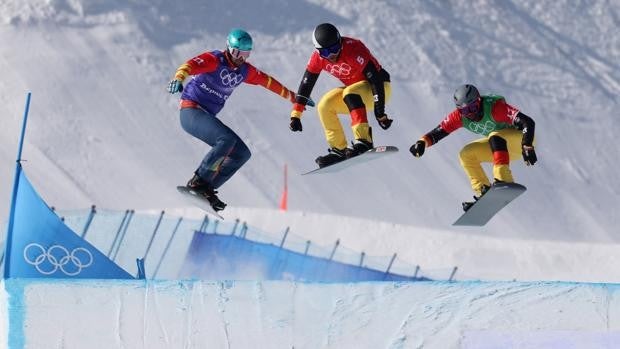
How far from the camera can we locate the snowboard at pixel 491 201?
13.7 m

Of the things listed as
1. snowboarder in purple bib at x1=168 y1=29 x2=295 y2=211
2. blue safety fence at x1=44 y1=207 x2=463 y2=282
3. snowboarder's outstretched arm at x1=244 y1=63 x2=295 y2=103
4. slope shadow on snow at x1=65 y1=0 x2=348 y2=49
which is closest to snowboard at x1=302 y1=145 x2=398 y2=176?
snowboarder's outstretched arm at x1=244 y1=63 x2=295 y2=103

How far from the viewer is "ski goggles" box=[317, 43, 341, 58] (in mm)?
13305

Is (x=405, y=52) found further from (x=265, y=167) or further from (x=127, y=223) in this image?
(x=127, y=223)

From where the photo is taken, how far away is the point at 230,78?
13.2 meters

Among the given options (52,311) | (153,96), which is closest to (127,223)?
(52,311)

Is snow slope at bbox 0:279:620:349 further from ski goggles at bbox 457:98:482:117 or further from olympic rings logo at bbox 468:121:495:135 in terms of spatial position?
olympic rings logo at bbox 468:121:495:135

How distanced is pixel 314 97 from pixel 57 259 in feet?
72.0

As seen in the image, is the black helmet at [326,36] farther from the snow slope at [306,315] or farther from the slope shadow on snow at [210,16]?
the slope shadow on snow at [210,16]

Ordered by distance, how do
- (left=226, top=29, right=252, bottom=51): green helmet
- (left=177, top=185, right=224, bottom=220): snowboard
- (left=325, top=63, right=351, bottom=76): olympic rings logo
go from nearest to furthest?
(left=226, top=29, right=252, bottom=51): green helmet → (left=177, top=185, right=224, bottom=220): snowboard → (left=325, top=63, right=351, bottom=76): olympic rings logo

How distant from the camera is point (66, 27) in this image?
31844mm

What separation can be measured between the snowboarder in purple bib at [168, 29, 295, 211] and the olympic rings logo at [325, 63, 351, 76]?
73 cm

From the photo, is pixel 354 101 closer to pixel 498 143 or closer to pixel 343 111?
pixel 343 111

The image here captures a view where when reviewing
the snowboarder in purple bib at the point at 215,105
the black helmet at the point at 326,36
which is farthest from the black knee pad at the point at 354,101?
the snowboarder in purple bib at the point at 215,105

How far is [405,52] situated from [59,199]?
521 inches
